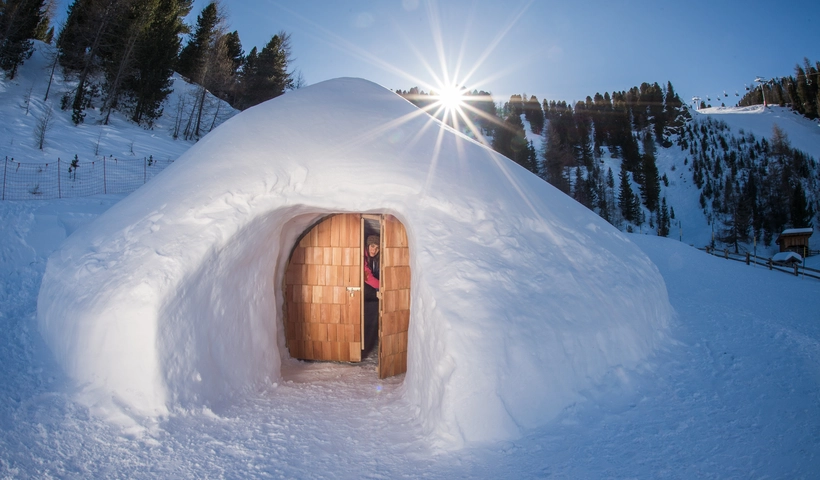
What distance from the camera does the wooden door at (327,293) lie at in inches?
252

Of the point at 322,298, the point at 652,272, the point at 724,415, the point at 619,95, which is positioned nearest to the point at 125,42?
the point at 322,298

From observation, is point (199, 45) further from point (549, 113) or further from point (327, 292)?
point (549, 113)

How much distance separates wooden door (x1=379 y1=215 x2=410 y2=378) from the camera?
571 centimetres

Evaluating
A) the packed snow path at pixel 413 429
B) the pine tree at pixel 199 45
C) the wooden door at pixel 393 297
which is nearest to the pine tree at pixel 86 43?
the pine tree at pixel 199 45

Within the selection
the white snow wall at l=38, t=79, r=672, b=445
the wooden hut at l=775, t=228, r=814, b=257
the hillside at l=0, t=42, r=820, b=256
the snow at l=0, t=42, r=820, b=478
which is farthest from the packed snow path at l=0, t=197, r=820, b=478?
the wooden hut at l=775, t=228, r=814, b=257

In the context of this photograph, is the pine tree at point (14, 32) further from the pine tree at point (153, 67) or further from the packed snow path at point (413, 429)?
the packed snow path at point (413, 429)

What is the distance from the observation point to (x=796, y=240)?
33094mm

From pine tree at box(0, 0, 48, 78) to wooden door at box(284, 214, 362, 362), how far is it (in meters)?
24.5

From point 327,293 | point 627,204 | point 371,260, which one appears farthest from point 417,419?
point 627,204

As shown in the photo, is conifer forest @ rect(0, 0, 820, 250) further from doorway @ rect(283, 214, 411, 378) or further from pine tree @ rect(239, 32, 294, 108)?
doorway @ rect(283, 214, 411, 378)

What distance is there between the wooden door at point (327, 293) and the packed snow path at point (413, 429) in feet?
2.58

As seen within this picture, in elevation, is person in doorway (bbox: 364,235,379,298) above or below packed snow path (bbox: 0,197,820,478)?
above

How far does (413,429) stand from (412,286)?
5.16 ft

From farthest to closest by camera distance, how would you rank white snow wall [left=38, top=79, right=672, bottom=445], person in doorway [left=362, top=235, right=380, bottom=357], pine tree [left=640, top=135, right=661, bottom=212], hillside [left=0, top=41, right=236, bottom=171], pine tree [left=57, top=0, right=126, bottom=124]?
pine tree [left=640, top=135, right=661, bottom=212]
pine tree [left=57, top=0, right=126, bottom=124]
hillside [left=0, top=41, right=236, bottom=171]
person in doorway [left=362, top=235, right=380, bottom=357]
white snow wall [left=38, top=79, right=672, bottom=445]
